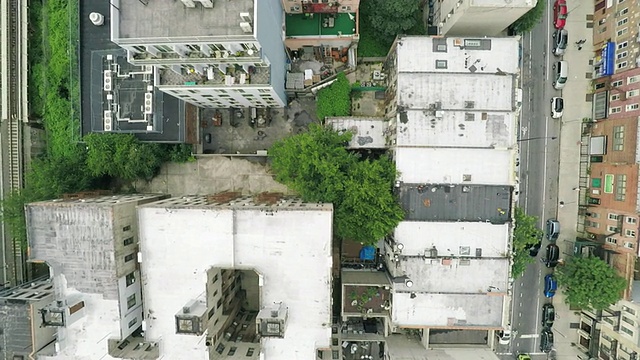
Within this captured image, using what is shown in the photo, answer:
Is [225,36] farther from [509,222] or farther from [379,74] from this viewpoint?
[509,222]

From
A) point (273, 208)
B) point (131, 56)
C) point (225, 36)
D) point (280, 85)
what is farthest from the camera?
point (280, 85)

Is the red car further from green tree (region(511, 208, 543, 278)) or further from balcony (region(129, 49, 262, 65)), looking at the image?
balcony (region(129, 49, 262, 65))

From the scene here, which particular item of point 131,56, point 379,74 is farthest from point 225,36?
point 379,74

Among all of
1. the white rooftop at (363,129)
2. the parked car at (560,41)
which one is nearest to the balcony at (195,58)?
the white rooftop at (363,129)

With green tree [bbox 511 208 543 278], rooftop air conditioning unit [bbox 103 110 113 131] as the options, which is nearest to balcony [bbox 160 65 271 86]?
rooftop air conditioning unit [bbox 103 110 113 131]

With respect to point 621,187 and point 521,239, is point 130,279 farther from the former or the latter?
point 621,187
